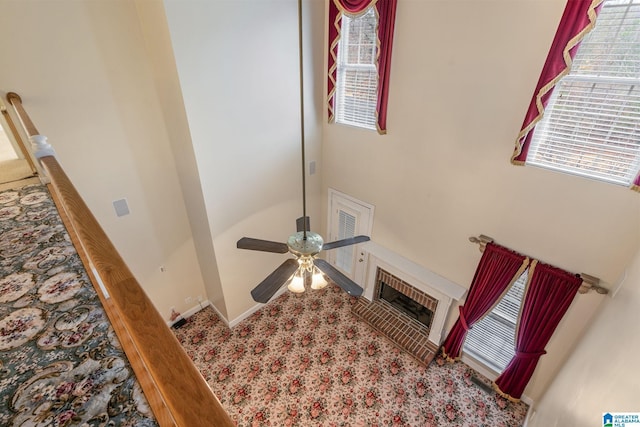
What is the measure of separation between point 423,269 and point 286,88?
121 inches

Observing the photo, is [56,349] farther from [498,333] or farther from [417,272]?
[498,333]

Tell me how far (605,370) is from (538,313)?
1.34 m

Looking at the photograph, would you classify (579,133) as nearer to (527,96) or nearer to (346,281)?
(527,96)

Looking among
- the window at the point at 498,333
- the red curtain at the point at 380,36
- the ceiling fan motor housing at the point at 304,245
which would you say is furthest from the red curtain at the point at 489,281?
the ceiling fan motor housing at the point at 304,245

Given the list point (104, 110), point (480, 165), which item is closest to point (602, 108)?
point (480, 165)

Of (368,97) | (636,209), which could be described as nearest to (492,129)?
(636,209)

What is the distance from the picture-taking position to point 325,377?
3861mm

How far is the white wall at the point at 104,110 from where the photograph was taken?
258cm

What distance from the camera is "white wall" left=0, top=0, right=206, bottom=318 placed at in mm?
2576

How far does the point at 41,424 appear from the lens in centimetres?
72

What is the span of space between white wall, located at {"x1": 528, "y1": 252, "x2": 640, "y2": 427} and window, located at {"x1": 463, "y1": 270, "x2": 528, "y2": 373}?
64 cm

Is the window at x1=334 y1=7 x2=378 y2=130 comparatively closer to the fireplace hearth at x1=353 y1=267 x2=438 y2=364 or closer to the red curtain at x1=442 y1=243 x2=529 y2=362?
the red curtain at x1=442 y1=243 x2=529 y2=362

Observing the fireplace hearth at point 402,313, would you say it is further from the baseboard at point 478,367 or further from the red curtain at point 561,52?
the red curtain at point 561,52

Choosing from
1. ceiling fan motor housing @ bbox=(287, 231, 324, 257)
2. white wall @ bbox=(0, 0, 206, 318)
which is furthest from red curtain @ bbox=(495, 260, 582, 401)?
white wall @ bbox=(0, 0, 206, 318)
